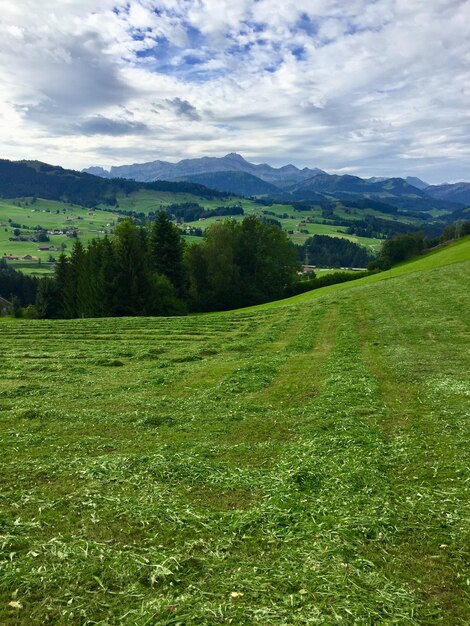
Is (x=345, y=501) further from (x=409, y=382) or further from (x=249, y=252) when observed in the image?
(x=249, y=252)

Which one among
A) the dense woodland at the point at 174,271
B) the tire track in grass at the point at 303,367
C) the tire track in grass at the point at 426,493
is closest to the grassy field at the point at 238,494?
the tire track in grass at the point at 426,493

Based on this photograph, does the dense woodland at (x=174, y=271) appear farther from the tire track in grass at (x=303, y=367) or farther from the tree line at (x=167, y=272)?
the tire track in grass at (x=303, y=367)

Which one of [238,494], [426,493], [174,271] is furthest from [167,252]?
[426,493]

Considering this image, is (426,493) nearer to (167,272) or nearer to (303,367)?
(303,367)

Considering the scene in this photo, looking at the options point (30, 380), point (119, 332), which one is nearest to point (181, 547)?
point (30, 380)

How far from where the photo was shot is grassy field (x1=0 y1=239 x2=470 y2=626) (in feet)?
19.9

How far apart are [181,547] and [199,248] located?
7215 centimetres

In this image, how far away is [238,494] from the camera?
8984 mm

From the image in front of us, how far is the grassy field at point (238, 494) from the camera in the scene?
606 cm

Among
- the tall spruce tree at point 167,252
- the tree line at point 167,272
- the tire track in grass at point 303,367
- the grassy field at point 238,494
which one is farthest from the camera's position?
the tall spruce tree at point 167,252

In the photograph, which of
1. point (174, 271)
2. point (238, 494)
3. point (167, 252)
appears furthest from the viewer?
point (174, 271)

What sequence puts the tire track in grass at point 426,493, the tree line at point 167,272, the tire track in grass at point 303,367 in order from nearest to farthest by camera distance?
the tire track in grass at point 426,493 < the tire track in grass at point 303,367 < the tree line at point 167,272

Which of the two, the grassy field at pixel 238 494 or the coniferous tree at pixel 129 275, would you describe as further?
the coniferous tree at pixel 129 275

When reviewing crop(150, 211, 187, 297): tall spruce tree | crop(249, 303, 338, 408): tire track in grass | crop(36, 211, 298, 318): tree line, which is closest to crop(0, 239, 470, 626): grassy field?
crop(249, 303, 338, 408): tire track in grass
